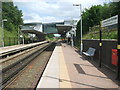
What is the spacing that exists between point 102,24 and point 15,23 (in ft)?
254

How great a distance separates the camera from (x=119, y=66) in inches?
268

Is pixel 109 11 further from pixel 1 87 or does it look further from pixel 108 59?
pixel 1 87

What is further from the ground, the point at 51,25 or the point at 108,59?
the point at 51,25

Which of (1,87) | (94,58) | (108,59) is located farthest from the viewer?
(94,58)

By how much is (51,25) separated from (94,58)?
249 feet

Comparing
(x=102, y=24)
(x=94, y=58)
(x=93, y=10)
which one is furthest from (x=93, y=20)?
(x=102, y=24)

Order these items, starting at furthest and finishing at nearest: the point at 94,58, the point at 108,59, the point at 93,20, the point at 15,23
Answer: the point at 15,23 → the point at 93,20 → the point at 94,58 → the point at 108,59

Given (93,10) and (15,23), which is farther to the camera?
(15,23)

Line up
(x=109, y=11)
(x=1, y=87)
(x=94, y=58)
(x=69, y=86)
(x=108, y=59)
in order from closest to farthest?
(x=69, y=86), (x=1, y=87), (x=108, y=59), (x=94, y=58), (x=109, y=11)

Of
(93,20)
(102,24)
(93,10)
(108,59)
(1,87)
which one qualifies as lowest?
(1,87)

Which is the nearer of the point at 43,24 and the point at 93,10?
the point at 93,10

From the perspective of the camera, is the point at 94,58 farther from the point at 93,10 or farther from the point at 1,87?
the point at 93,10

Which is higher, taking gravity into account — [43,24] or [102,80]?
[43,24]

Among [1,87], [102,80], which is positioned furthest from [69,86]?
[1,87]
